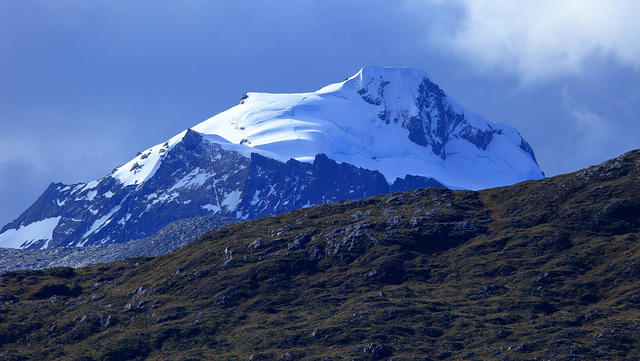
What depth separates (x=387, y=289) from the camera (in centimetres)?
Result: 13600

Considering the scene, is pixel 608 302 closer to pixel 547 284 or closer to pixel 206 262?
pixel 547 284

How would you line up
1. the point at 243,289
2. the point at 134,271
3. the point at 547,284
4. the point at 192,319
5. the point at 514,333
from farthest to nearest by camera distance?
the point at 134,271 → the point at 243,289 → the point at 192,319 → the point at 547,284 → the point at 514,333

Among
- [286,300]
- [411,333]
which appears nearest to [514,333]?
[411,333]

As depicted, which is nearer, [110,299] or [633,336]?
[633,336]

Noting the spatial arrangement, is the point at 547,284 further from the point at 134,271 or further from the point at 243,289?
the point at 134,271

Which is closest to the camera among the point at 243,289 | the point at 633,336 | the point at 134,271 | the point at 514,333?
the point at 633,336

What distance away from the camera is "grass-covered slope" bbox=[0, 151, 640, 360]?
112188 millimetres

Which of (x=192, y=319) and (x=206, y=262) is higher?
(x=206, y=262)

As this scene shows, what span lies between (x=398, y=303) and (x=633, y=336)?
38.1 metres

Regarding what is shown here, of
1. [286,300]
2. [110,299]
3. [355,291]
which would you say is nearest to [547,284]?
[355,291]

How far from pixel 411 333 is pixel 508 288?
21.2 meters

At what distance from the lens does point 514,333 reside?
110m

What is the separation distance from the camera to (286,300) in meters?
138

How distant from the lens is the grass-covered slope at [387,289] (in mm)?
112188
